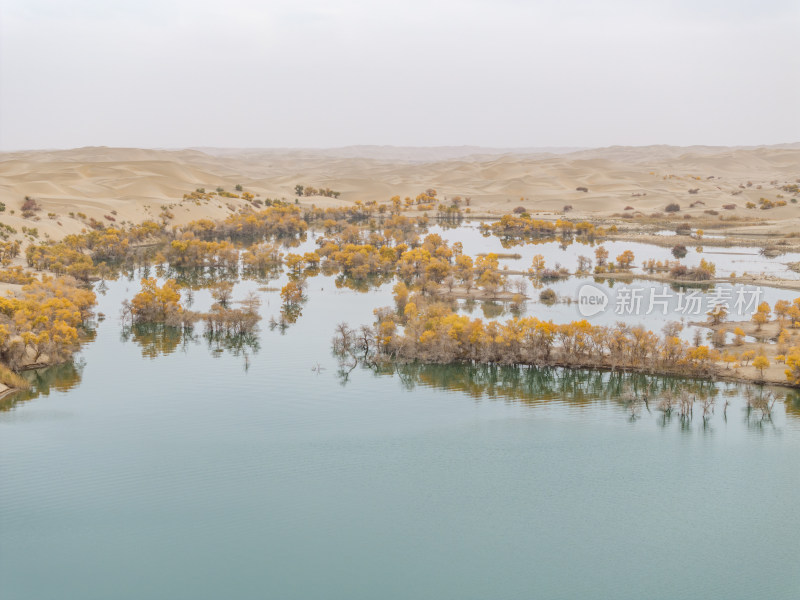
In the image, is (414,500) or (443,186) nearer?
(414,500)

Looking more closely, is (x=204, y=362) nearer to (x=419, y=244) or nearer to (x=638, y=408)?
(x=638, y=408)

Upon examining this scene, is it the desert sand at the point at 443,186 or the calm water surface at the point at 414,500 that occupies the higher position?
the desert sand at the point at 443,186

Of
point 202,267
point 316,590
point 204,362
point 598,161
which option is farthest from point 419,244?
point 598,161

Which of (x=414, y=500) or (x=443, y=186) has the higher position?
(x=443, y=186)

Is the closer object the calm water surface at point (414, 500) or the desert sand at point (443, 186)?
the calm water surface at point (414, 500)
